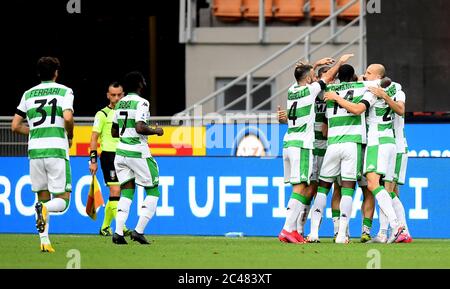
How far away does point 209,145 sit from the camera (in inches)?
915

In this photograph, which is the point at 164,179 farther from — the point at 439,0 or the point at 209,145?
the point at 439,0

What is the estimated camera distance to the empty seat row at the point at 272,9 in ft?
94.0

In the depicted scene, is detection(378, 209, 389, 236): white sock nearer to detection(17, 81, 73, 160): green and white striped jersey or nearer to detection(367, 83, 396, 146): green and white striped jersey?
detection(367, 83, 396, 146): green and white striped jersey

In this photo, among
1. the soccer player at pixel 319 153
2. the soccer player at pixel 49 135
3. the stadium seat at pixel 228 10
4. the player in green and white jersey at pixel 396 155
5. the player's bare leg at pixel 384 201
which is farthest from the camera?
the stadium seat at pixel 228 10

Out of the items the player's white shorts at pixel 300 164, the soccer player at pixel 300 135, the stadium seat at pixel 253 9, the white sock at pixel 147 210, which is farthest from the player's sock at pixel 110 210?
the stadium seat at pixel 253 9

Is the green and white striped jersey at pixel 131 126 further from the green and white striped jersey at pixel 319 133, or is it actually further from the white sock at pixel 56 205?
the green and white striped jersey at pixel 319 133

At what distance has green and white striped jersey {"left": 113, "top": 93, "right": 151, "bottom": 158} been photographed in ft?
54.1

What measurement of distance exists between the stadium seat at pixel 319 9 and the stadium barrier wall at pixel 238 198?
9108 mm

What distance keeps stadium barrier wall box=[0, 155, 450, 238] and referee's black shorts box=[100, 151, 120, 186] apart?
3.50 ft

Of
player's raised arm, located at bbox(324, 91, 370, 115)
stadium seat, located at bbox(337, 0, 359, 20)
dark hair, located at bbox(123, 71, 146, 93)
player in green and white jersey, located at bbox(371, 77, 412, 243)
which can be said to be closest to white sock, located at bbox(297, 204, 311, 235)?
player in green and white jersey, located at bbox(371, 77, 412, 243)

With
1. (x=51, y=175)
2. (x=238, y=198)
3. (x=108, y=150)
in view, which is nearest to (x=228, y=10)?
(x=238, y=198)

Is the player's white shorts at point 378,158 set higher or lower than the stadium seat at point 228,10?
lower
